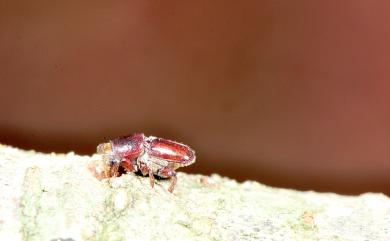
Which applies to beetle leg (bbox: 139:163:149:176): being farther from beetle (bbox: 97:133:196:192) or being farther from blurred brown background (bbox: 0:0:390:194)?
blurred brown background (bbox: 0:0:390:194)

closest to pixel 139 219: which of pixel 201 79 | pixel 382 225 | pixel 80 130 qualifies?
pixel 382 225

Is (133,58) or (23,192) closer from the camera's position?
(23,192)

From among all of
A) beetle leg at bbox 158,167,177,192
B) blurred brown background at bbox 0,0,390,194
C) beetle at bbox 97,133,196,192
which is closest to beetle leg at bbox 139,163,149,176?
beetle at bbox 97,133,196,192

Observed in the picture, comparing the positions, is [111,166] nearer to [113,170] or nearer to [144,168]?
[113,170]

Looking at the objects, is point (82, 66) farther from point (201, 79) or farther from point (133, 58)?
point (201, 79)

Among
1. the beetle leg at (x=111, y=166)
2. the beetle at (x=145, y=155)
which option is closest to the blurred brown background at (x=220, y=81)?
the beetle at (x=145, y=155)

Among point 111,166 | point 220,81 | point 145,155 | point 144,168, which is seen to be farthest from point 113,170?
point 220,81

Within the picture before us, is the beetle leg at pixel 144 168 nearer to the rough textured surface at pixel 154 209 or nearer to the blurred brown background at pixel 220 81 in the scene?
the rough textured surface at pixel 154 209
